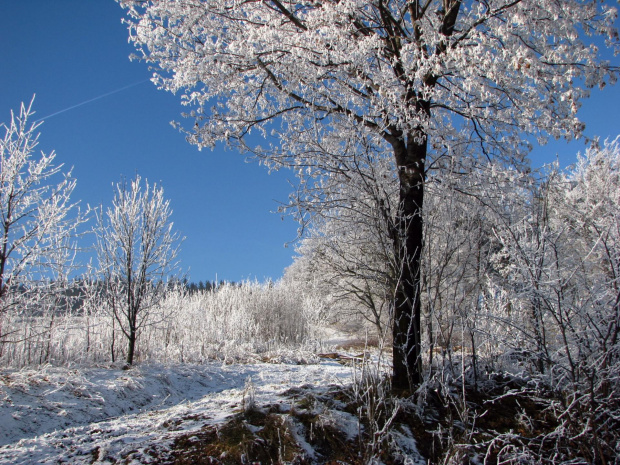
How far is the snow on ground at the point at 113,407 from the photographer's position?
10.00 feet

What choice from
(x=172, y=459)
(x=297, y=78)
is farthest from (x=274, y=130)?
(x=172, y=459)

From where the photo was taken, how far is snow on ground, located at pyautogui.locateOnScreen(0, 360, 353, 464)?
3.05 metres

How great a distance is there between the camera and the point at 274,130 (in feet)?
20.0

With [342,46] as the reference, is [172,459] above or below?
below

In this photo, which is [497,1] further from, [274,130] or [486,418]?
[486,418]

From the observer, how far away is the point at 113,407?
5043 mm

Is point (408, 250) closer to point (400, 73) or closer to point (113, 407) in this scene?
point (400, 73)

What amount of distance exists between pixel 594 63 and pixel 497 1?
52.5 inches

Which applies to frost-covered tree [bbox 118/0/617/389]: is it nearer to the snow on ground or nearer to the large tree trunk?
the large tree trunk

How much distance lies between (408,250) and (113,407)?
14.5 ft

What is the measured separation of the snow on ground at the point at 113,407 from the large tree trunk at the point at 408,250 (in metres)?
0.92

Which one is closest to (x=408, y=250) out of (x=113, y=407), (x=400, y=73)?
(x=400, y=73)

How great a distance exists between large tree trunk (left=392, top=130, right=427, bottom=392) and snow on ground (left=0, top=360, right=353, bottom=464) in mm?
919

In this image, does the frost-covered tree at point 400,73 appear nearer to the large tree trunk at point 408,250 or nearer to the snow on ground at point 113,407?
the large tree trunk at point 408,250
